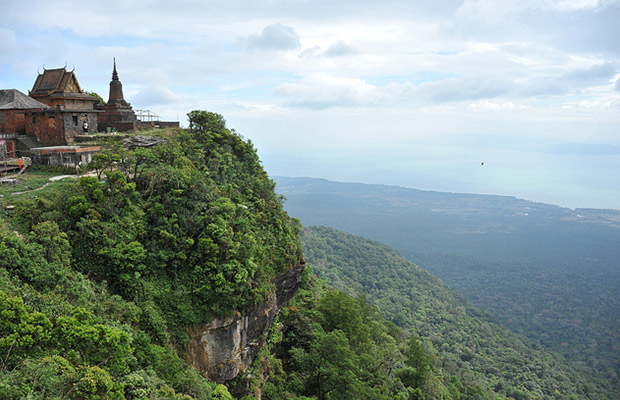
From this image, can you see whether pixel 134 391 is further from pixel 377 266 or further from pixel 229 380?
pixel 377 266

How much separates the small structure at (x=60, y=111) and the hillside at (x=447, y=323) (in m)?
35.4


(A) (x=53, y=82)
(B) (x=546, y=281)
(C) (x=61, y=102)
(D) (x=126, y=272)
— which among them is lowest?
(B) (x=546, y=281)

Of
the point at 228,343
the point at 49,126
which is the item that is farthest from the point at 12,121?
the point at 228,343

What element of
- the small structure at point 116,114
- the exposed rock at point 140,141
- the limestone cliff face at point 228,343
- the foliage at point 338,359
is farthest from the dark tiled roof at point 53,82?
the limestone cliff face at point 228,343

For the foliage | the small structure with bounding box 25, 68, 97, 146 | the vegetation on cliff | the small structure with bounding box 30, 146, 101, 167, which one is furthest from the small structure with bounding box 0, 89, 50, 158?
the foliage

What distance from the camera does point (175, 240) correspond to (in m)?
21.2

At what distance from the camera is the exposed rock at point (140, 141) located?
107 ft

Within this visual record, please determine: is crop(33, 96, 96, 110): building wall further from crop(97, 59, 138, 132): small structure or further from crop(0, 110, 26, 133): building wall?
crop(0, 110, 26, 133): building wall

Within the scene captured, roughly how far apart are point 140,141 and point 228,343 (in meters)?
19.3

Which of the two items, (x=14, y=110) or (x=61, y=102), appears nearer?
(x=14, y=110)

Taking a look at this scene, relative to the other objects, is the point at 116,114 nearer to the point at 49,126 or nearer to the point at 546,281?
the point at 49,126

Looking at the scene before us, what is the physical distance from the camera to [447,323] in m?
71.3

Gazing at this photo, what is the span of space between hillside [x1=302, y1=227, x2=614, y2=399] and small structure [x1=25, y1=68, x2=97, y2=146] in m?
35.4

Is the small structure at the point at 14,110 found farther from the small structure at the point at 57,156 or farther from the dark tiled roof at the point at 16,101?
the small structure at the point at 57,156
